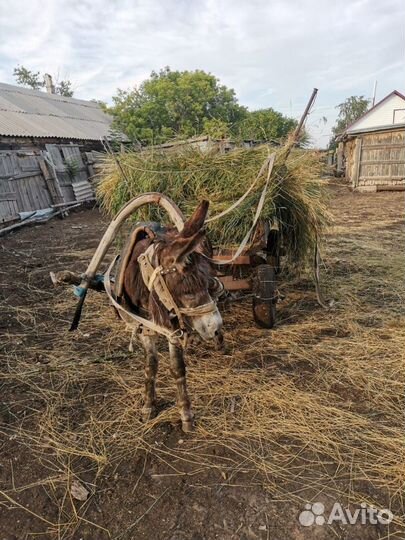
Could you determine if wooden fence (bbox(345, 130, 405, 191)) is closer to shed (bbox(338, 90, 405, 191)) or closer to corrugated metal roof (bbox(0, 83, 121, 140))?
shed (bbox(338, 90, 405, 191))

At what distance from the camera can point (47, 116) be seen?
18.0 meters

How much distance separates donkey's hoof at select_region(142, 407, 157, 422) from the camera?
2850 millimetres

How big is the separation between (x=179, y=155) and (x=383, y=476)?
12.4 feet

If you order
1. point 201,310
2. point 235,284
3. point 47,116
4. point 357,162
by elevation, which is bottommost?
point 235,284

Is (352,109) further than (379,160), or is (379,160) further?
(352,109)

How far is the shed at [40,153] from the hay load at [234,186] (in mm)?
9150

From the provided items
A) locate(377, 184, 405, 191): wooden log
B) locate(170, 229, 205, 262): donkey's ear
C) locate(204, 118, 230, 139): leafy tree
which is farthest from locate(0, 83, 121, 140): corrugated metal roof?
locate(377, 184, 405, 191): wooden log

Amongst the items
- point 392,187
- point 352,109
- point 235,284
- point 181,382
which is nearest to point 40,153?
point 235,284

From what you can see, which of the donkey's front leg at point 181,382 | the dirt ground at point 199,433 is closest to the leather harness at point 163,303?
the donkey's front leg at point 181,382

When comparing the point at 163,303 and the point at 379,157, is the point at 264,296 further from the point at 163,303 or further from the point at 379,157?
the point at 379,157

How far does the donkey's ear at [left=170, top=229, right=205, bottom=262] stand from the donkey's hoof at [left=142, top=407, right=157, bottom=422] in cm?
146

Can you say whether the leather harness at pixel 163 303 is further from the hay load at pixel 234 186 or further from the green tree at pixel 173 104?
the green tree at pixel 173 104

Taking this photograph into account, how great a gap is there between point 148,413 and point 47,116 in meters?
18.9

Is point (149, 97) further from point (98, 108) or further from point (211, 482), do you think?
point (211, 482)
